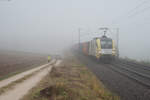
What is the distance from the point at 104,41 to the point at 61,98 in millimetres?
14312

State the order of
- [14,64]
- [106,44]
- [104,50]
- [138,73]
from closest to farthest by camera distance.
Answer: [138,73] < [104,50] < [106,44] < [14,64]

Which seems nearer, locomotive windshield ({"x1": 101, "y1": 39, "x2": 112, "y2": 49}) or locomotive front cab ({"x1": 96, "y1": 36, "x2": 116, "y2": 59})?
locomotive front cab ({"x1": 96, "y1": 36, "x2": 116, "y2": 59})

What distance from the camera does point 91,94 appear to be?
657 cm

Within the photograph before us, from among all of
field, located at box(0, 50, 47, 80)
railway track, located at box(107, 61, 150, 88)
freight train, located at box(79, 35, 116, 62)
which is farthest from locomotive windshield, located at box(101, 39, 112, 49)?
field, located at box(0, 50, 47, 80)

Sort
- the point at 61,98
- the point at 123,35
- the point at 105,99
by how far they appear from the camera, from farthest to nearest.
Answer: the point at 123,35
the point at 105,99
the point at 61,98

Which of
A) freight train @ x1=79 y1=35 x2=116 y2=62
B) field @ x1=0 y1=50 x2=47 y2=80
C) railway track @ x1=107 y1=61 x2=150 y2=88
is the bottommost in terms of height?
field @ x1=0 y1=50 x2=47 y2=80

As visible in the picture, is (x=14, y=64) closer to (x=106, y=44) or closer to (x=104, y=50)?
(x=104, y=50)

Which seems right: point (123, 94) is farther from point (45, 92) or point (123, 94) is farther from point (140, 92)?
point (45, 92)

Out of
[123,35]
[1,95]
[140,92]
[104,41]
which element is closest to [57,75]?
[1,95]

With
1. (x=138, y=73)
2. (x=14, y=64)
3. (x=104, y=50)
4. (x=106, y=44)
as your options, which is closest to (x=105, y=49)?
(x=104, y=50)

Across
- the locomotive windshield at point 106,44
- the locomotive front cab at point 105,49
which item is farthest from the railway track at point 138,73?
the locomotive windshield at point 106,44

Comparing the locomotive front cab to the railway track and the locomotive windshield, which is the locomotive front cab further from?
the railway track

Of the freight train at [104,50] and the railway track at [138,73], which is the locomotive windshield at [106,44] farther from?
the railway track at [138,73]

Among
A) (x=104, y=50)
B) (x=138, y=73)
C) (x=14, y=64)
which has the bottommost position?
(x=14, y=64)
